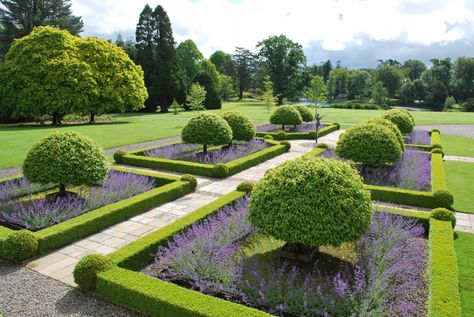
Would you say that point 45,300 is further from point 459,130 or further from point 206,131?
point 459,130

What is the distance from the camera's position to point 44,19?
4994cm

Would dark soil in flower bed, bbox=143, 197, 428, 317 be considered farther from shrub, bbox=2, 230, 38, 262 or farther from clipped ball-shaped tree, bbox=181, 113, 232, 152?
clipped ball-shaped tree, bbox=181, 113, 232, 152

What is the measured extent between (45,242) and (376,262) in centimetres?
726

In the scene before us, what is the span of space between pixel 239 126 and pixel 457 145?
15355mm

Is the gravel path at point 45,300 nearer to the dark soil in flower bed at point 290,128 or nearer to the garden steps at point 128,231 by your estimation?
the garden steps at point 128,231

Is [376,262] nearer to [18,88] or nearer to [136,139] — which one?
[136,139]

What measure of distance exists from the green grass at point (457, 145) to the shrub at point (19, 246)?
21.8 metres

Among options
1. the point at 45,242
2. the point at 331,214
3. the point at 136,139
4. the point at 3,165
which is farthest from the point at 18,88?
the point at 331,214

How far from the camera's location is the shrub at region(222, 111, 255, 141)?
65.4ft

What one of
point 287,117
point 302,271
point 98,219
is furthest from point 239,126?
point 302,271

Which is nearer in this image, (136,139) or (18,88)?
(136,139)

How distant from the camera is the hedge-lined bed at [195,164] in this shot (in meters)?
15.2

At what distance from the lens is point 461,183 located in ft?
49.5

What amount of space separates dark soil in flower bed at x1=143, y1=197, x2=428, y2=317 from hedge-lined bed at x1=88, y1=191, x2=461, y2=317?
33 centimetres
